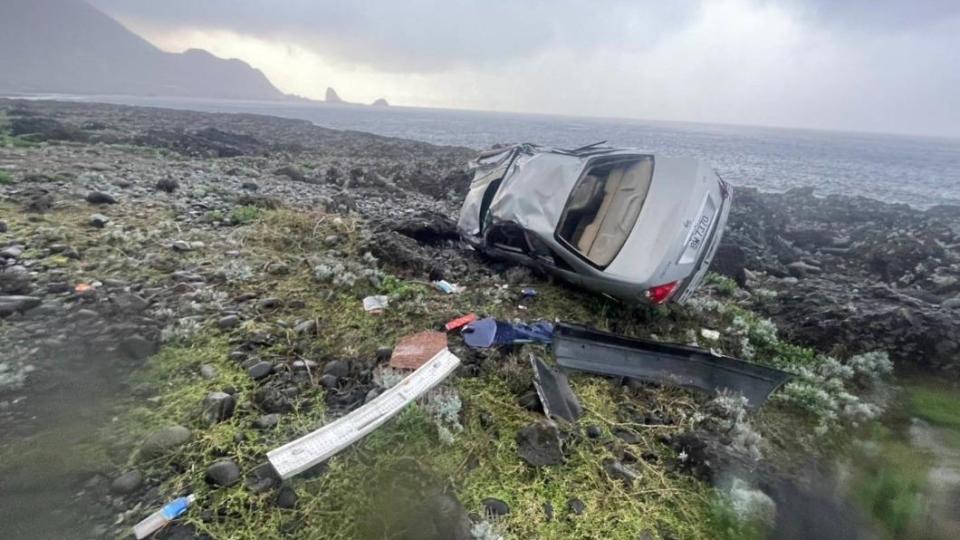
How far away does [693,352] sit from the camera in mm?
4969

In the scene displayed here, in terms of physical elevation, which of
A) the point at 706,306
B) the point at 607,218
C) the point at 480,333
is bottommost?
the point at 706,306

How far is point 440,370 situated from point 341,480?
53.5 inches

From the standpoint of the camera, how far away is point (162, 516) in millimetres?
2783

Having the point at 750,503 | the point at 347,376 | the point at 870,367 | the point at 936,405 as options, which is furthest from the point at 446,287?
the point at 936,405

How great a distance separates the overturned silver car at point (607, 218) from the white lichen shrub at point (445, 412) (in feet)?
8.63

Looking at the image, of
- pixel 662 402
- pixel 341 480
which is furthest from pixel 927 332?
pixel 341 480

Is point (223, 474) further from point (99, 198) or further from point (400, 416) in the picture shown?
point (99, 198)

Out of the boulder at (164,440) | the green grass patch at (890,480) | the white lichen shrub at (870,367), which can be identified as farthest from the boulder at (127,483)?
the white lichen shrub at (870,367)

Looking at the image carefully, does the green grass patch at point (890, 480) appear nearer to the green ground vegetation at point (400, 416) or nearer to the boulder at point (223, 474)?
the green ground vegetation at point (400, 416)

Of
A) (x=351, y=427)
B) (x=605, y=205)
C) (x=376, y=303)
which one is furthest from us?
(x=605, y=205)

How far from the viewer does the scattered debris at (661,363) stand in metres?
4.72

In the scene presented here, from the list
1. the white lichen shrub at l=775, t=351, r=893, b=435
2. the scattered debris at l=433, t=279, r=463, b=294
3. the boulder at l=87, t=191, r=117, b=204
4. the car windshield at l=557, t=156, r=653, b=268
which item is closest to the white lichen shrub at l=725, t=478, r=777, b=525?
the white lichen shrub at l=775, t=351, r=893, b=435

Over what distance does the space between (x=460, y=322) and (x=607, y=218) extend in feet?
9.96

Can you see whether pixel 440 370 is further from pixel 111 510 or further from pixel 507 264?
pixel 507 264
